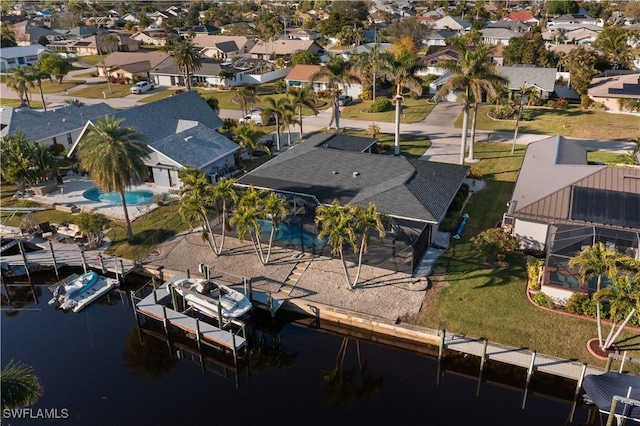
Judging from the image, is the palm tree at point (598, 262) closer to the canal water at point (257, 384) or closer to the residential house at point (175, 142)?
the canal water at point (257, 384)

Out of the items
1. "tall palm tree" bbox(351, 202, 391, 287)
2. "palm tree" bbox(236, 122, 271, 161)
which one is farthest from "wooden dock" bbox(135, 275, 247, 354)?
"palm tree" bbox(236, 122, 271, 161)

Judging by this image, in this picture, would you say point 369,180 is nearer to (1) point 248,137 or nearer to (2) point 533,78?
(1) point 248,137

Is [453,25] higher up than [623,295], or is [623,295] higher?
[453,25]

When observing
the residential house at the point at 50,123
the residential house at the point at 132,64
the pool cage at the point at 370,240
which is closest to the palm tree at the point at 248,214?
the pool cage at the point at 370,240

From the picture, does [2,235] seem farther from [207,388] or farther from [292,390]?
[292,390]

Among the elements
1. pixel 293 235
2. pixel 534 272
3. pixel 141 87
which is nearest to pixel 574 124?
pixel 534 272

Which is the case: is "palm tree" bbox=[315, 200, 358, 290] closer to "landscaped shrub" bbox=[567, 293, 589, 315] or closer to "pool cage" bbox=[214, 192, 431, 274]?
"pool cage" bbox=[214, 192, 431, 274]
